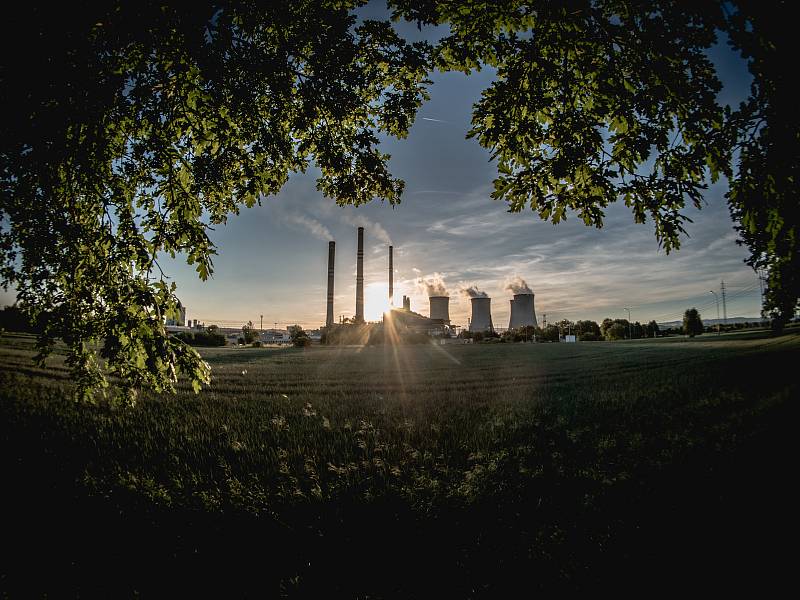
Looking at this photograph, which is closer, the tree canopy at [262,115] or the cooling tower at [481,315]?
the tree canopy at [262,115]

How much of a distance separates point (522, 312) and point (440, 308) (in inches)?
1086

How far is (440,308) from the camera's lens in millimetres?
107000

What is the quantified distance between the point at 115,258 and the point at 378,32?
4981 mm

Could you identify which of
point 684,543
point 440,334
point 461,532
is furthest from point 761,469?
point 440,334

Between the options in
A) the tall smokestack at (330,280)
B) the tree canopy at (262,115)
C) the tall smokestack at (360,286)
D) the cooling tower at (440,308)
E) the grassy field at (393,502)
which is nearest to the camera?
the grassy field at (393,502)

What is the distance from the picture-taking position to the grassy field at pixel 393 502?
2.93m

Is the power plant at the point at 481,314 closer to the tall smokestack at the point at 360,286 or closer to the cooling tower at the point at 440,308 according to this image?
the cooling tower at the point at 440,308

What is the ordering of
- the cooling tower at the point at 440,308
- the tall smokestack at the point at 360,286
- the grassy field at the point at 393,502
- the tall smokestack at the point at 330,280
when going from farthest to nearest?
the cooling tower at the point at 440,308
the tall smokestack at the point at 330,280
the tall smokestack at the point at 360,286
the grassy field at the point at 393,502

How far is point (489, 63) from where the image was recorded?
5418 millimetres

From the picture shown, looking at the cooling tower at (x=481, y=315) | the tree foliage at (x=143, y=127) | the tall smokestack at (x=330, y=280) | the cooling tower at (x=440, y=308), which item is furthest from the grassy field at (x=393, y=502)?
the cooling tower at (x=481, y=315)

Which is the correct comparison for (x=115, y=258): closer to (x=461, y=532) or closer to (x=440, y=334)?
(x=461, y=532)

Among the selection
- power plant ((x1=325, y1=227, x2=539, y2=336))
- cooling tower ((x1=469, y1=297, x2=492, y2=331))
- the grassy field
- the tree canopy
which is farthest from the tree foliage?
cooling tower ((x1=469, y1=297, x2=492, y2=331))

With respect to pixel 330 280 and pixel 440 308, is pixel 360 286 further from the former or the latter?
pixel 440 308

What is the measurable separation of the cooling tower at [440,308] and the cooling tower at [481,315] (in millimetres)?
12210
